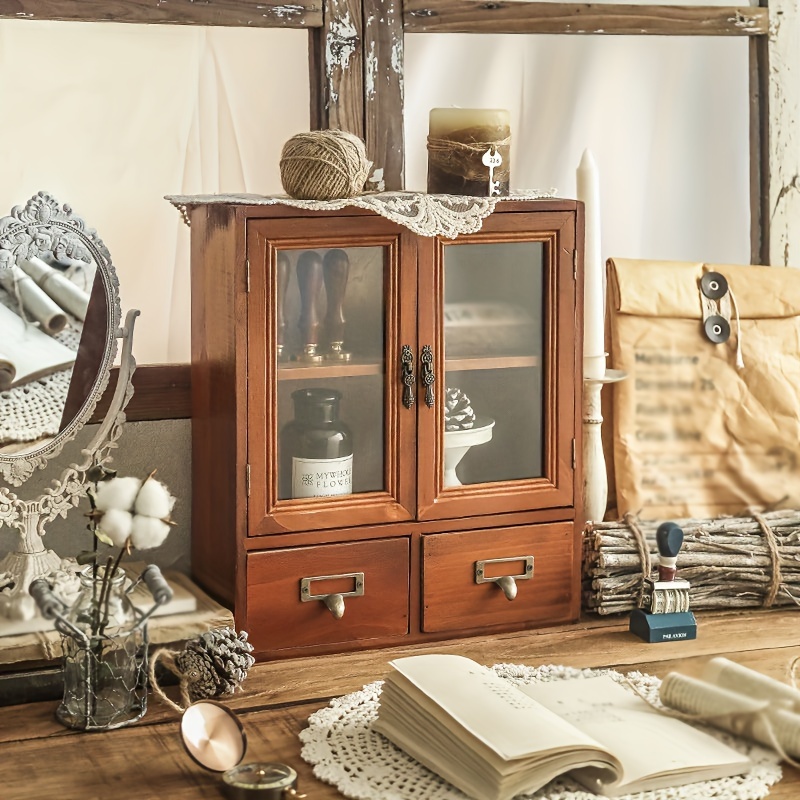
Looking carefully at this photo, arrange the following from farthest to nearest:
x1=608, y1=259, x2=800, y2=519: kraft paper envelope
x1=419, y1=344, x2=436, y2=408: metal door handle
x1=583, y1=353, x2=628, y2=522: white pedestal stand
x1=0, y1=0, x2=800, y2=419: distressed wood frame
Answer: x1=608, y1=259, x2=800, y2=519: kraft paper envelope, x1=583, y1=353, x2=628, y2=522: white pedestal stand, x1=0, y1=0, x2=800, y2=419: distressed wood frame, x1=419, y1=344, x2=436, y2=408: metal door handle

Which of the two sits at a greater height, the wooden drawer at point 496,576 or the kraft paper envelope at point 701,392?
the kraft paper envelope at point 701,392

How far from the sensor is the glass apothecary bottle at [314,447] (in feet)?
6.75

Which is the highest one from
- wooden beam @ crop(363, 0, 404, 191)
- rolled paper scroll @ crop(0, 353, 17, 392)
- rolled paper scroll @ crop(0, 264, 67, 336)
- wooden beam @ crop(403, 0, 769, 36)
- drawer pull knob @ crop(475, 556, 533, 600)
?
wooden beam @ crop(403, 0, 769, 36)

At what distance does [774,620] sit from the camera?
226 cm

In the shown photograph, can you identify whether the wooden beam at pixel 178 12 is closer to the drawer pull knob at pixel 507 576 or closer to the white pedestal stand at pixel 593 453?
the white pedestal stand at pixel 593 453

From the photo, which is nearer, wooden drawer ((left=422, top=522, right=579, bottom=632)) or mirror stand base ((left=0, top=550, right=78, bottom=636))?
mirror stand base ((left=0, top=550, right=78, bottom=636))

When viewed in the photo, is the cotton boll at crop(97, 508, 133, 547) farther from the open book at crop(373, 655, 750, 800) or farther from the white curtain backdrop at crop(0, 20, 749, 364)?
the white curtain backdrop at crop(0, 20, 749, 364)

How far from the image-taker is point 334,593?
2.10 m

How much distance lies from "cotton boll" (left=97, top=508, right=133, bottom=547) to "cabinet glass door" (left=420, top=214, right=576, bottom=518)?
0.57m

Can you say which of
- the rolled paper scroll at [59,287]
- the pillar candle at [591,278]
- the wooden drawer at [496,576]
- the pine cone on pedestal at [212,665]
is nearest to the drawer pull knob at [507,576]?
the wooden drawer at [496,576]

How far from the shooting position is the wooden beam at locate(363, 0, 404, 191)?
2301 millimetres

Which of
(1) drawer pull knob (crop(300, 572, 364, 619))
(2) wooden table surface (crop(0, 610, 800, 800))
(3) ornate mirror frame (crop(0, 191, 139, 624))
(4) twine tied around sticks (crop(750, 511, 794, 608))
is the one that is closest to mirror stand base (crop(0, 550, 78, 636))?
(3) ornate mirror frame (crop(0, 191, 139, 624))

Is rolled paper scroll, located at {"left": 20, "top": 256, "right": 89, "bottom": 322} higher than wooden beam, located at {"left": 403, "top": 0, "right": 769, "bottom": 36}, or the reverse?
wooden beam, located at {"left": 403, "top": 0, "right": 769, "bottom": 36}

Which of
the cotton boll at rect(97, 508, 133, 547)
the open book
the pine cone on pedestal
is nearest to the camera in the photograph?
the open book
